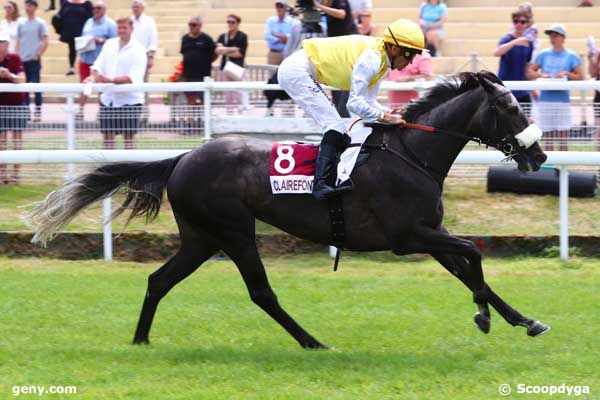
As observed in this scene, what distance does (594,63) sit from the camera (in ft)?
42.7

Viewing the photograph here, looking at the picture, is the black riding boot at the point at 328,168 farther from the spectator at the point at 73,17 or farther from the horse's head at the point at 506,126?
the spectator at the point at 73,17

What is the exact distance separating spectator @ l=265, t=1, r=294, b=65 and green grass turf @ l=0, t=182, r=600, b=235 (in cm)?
475

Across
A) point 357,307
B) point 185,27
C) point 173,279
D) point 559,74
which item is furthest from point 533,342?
point 185,27

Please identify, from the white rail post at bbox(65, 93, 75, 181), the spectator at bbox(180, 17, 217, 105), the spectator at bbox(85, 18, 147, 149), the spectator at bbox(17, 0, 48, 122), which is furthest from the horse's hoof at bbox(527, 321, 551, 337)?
the spectator at bbox(17, 0, 48, 122)

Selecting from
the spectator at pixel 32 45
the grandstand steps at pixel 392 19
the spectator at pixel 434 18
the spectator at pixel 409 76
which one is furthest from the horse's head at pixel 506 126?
the spectator at pixel 32 45

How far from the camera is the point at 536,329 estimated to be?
7.06 metres

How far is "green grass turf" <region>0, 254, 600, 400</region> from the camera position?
6.24m

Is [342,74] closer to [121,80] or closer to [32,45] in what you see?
[121,80]

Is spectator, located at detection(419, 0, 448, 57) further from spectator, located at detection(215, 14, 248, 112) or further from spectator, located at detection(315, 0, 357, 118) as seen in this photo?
spectator, located at detection(315, 0, 357, 118)

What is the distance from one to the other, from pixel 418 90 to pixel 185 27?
31.7ft

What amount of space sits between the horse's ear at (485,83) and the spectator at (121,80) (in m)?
4.38

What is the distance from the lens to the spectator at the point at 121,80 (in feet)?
35.6

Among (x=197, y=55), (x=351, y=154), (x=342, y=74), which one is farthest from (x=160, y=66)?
(x=351, y=154)

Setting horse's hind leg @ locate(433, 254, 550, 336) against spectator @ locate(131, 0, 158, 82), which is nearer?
horse's hind leg @ locate(433, 254, 550, 336)
